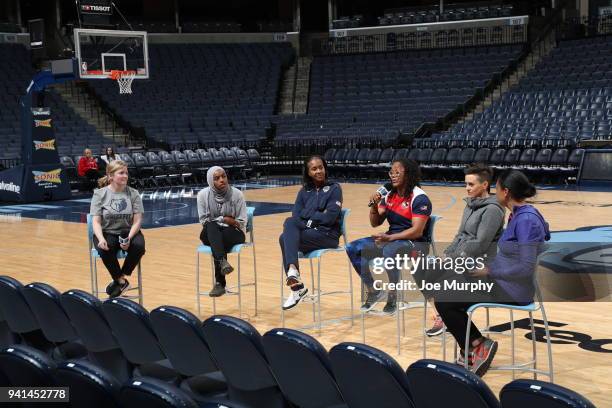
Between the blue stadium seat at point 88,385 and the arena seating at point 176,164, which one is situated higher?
the blue stadium seat at point 88,385

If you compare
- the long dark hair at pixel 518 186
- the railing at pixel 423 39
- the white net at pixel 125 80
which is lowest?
the long dark hair at pixel 518 186

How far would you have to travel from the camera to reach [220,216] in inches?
276

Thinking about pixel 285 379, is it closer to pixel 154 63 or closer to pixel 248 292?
pixel 248 292

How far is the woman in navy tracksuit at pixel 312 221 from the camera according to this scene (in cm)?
648

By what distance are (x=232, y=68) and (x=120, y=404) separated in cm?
2542

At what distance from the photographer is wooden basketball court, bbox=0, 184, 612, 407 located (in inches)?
218

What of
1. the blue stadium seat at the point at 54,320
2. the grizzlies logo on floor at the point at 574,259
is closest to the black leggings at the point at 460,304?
the grizzlies logo on floor at the point at 574,259

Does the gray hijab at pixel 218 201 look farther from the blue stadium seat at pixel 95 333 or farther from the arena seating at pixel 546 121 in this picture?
the arena seating at pixel 546 121

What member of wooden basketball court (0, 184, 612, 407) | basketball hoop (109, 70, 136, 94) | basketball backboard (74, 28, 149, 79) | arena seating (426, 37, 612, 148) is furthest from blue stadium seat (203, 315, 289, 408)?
arena seating (426, 37, 612, 148)

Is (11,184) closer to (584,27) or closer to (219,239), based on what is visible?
(219,239)

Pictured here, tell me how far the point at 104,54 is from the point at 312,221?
1255 cm

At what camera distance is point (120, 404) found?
2.79 m

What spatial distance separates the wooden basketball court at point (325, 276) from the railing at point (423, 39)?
38.1 ft

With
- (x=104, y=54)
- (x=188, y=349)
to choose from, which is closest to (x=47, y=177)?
(x=104, y=54)
